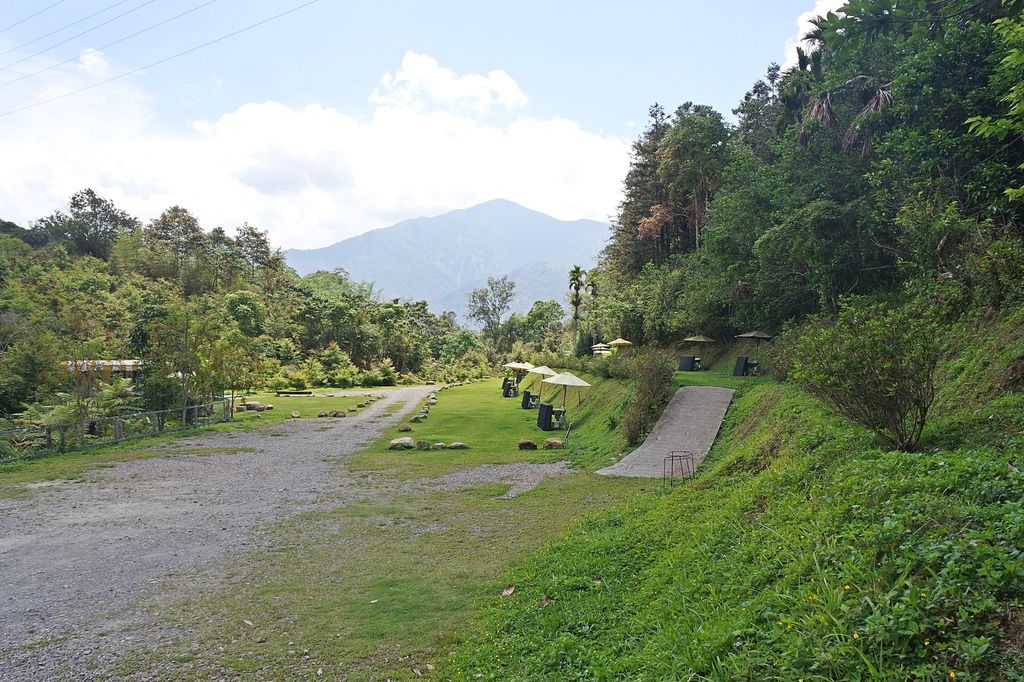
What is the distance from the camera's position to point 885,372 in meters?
5.66

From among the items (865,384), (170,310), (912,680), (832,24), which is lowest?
(912,680)

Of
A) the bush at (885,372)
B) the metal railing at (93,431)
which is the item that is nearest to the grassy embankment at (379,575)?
the bush at (885,372)

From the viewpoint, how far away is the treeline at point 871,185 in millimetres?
9172

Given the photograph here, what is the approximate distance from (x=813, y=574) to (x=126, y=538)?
8.89 meters

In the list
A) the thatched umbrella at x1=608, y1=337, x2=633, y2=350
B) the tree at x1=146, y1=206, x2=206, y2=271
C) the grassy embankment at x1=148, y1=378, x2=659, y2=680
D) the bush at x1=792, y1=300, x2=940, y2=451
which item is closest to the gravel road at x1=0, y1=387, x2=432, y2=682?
the grassy embankment at x1=148, y1=378, x2=659, y2=680

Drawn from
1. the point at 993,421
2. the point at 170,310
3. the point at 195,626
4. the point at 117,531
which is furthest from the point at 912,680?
the point at 170,310

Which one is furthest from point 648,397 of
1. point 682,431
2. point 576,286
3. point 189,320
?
point 576,286

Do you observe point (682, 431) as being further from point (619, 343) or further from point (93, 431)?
point (93, 431)

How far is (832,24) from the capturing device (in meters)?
7.95

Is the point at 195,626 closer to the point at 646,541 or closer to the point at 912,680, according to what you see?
the point at 646,541

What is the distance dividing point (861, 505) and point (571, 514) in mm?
5030

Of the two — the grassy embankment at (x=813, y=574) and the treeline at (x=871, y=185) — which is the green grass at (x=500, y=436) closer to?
the grassy embankment at (x=813, y=574)

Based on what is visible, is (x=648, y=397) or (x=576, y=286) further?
(x=576, y=286)

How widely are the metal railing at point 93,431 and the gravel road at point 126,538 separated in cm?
205
